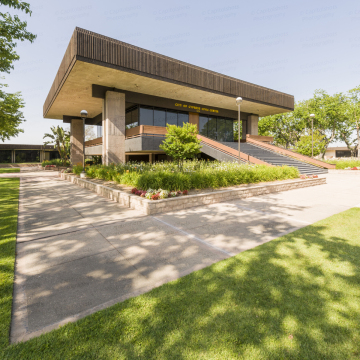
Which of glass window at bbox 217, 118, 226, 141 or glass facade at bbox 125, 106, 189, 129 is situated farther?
glass window at bbox 217, 118, 226, 141

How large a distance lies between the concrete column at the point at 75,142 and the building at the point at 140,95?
0.27 meters

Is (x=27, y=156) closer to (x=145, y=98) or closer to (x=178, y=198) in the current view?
(x=145, y=98)

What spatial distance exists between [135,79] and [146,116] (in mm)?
5278

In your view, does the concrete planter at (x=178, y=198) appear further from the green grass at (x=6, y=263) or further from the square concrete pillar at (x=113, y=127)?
the square concrete pillar at (x=113, y=127)

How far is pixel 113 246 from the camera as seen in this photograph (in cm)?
469

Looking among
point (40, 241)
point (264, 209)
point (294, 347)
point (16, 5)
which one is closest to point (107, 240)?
point (40, 241)

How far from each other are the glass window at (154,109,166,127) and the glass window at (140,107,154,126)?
35 centimetres

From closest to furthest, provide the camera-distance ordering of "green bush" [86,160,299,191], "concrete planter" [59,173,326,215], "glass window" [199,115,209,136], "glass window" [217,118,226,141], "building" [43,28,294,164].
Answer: "concrete planter" [59,173,326,215], "green bush" [86,160,299,191], "building" [43,28,294,164], "glass window" [199,115,209,136], "glass window" [217,118,226,141]

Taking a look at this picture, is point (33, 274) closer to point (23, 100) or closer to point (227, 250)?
point (227, 250)

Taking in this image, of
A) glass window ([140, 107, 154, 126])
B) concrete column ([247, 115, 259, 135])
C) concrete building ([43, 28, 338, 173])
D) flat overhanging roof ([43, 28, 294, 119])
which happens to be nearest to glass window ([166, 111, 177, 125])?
concrete building ([43, 28, 338, 173])

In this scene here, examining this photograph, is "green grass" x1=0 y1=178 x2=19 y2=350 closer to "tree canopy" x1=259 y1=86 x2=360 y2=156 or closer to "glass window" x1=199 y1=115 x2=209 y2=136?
"glass window" x1=199 y1=115 x2=209 y2=136

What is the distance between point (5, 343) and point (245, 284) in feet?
9.67

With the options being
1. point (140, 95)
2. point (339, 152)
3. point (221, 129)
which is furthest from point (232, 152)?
point (339, 152)

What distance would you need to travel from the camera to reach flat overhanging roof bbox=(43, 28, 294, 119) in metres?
13.0
